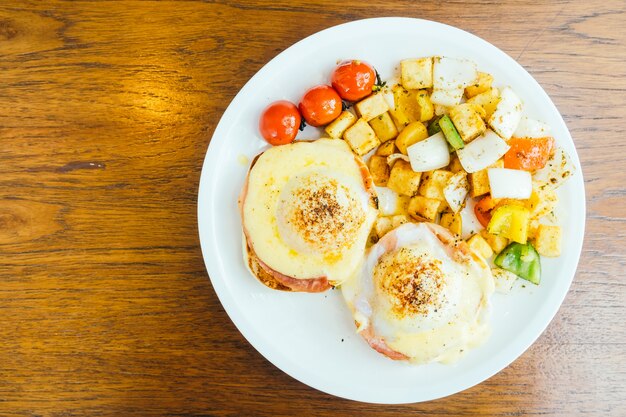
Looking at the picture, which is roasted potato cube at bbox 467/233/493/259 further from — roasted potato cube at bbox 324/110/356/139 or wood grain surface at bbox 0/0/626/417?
roasted potato cube at bbox 324/110/356/139

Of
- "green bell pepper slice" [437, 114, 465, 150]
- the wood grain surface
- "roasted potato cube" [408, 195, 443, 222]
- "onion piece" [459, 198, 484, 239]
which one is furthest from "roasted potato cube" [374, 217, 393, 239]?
the wood grain surface

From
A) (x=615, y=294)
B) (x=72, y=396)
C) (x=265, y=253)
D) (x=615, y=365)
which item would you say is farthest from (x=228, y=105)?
(x=615, y=365)

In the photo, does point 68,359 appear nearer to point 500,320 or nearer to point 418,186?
point 418,186

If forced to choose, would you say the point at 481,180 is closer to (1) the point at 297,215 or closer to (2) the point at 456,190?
(2) the point at 456,190

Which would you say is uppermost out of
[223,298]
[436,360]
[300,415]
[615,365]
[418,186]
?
[418,186]

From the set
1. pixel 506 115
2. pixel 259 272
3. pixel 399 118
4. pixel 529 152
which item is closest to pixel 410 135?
pixel 399 118

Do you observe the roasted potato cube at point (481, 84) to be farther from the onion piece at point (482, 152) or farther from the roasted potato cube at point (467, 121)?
the onion piece at point (482, 152)

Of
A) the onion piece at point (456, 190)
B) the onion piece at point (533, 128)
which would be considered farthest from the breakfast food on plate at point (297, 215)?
the onion piece at point (533, 128)
